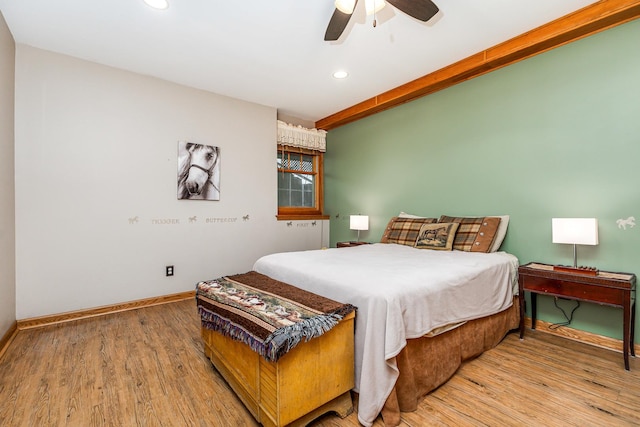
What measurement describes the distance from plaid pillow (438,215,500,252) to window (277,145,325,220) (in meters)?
2.48

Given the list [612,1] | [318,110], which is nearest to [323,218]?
[318,110]

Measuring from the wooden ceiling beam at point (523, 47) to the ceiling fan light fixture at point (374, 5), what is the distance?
4.24 ft

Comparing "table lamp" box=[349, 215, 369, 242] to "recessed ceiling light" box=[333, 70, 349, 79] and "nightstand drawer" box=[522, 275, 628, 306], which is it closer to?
"recessed ceiling light" box=[333, 70, 349, 79]

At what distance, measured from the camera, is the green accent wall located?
7.29 ft

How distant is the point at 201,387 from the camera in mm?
1761

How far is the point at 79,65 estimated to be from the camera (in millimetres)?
2902

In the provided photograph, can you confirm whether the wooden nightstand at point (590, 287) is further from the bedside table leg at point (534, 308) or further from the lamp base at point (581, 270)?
the bedside table leg at point (534, 308)

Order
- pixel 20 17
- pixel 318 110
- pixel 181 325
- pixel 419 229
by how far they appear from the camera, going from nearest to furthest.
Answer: pixel 20 17, pixel 181 325, pixel 419 229, pixel 318 110

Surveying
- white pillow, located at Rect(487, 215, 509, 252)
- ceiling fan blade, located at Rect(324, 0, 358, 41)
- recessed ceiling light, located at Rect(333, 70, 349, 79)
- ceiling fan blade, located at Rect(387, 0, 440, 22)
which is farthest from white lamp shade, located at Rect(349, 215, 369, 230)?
ceiling fan blade, located at Rect(387, 0, 440, 22)

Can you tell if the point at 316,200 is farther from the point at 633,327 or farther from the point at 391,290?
the point at 633,327

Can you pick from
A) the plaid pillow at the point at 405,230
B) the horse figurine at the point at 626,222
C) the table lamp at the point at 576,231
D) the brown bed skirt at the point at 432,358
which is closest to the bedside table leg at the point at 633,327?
the table lamp at the point at 576,231

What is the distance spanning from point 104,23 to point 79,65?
2.75 feet

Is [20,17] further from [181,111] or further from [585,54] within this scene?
[585,54]

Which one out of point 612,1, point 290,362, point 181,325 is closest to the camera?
point 290,362
